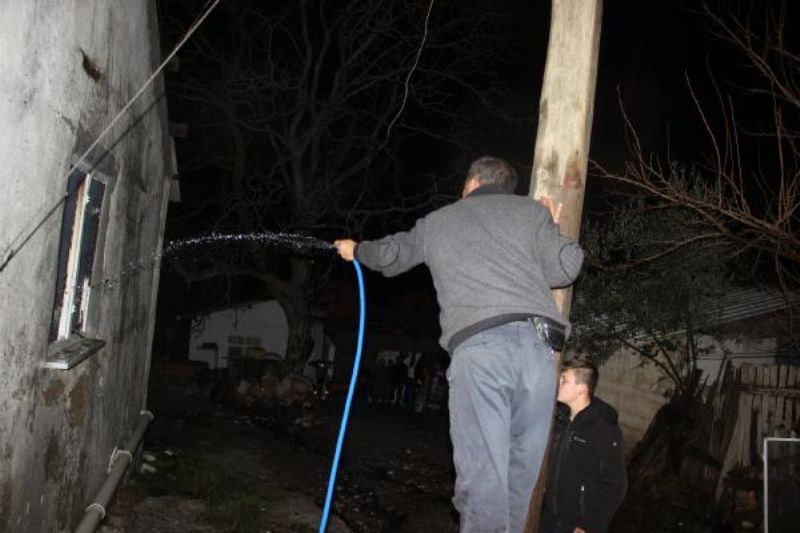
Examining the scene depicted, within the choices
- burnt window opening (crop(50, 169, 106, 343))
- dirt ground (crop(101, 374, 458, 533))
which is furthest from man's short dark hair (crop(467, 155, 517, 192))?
burnt window opening (crop(50, 169, 106, 343))

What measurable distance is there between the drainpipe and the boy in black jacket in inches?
157

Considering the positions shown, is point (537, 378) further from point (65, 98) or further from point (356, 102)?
point (356, 102)

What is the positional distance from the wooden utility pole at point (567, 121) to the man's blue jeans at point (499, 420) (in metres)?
0.33

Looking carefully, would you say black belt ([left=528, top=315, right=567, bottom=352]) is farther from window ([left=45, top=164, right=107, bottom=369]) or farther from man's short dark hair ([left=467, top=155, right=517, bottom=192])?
window ([left=45, top=164, right=107, bottom=369])

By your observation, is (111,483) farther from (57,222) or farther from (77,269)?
(57,222)

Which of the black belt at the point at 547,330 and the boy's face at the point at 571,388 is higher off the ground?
the black belt at the point at 547,330

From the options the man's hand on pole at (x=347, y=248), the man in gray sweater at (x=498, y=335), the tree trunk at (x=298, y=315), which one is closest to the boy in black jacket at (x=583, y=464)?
the man in gray sweater at (x=498, y=335)

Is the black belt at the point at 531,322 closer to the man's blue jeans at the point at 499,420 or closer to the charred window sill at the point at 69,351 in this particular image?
the man's blue jeans at the point at 499,420

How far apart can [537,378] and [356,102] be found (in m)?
21.7

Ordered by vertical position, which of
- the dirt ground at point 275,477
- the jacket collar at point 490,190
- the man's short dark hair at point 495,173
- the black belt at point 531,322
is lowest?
the dirt ground at point 275,477

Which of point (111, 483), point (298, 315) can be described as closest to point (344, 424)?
point (111, 483)

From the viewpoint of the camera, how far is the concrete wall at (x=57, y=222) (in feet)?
11.8

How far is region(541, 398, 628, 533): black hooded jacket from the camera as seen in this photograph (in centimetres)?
441

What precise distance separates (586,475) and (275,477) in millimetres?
7723
